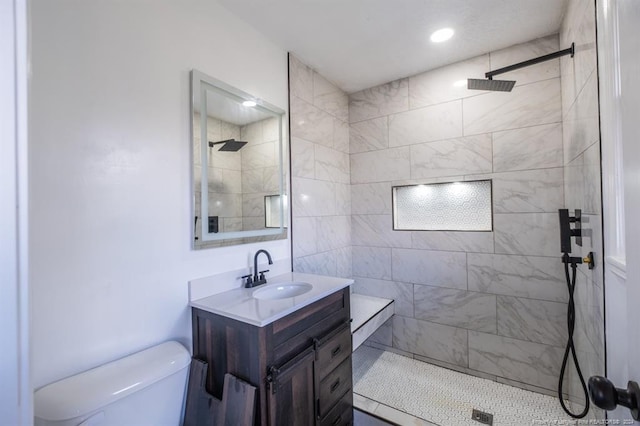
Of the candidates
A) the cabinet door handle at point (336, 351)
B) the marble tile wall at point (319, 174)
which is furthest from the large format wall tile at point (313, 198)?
the cabinet door handle at point (336, 351)

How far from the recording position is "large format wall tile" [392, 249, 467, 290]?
2361mm

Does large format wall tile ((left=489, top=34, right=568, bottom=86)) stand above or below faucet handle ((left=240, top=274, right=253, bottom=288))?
above

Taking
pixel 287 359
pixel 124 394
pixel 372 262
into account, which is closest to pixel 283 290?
pixel 287 359

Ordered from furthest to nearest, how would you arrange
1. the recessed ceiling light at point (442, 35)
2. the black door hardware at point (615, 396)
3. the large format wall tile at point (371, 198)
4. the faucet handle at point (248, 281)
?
the large format wall tile at point (371, 198) → the recessed ceiling light at point (442, 35) → the faucet handle at point (248, 281) → the black door hardware at point (615, 396)

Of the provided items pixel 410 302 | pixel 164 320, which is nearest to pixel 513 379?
pixel 410 302

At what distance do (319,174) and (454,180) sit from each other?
48.2 inches

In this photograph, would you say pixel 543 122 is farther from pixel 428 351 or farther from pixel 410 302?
pixel 428 351

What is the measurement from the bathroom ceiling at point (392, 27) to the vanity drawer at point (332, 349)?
2.09 m

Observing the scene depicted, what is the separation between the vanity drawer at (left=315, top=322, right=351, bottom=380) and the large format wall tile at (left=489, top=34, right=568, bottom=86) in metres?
2.37

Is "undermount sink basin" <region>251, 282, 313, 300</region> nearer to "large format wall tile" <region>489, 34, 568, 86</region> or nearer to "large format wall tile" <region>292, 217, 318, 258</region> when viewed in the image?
"large format wall tile" <region>292, 217, 318, 258</region>

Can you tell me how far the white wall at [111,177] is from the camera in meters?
1.02

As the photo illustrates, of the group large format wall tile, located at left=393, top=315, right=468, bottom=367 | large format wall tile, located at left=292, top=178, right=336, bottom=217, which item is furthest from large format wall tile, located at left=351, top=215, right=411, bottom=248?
large format wall tile, located at left=393, top=315, right=468, bottom=367

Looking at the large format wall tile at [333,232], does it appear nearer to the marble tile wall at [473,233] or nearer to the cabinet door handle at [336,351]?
the marble tile wall at [473,233]

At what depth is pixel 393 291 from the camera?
8.77 ft
